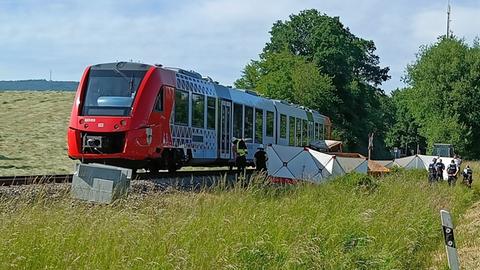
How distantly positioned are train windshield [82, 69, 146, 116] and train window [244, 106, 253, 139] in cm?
819

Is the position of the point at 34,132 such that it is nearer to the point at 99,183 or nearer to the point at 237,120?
the point at 237,120

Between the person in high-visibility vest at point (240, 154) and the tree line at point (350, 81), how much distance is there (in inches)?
1456

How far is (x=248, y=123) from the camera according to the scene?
25.9 metres

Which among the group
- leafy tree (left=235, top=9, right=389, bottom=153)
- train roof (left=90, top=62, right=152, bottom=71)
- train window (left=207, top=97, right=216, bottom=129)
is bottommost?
train window (left=207, top=97, right=216, bottom=129)

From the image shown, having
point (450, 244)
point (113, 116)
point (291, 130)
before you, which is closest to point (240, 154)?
point (113, 116)

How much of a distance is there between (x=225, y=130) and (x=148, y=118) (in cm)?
607

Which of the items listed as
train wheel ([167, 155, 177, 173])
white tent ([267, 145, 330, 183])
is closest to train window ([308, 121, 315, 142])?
white tent ([267, 145, 330, 183])

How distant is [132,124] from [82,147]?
4.52 ft

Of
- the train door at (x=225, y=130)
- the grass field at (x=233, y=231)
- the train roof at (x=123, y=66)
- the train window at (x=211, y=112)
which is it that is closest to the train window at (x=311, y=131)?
the train door at (x=225, y=130)

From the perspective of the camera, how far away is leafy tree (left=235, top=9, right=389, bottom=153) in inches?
2475

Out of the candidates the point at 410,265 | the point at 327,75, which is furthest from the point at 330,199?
the point at 327,75

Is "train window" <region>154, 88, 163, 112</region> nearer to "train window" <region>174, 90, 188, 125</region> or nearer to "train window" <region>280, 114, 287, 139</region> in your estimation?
"train window" <region>174, 90, 188, 125</region>

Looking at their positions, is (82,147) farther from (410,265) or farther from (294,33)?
(294,33)

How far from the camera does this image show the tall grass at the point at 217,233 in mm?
7152
